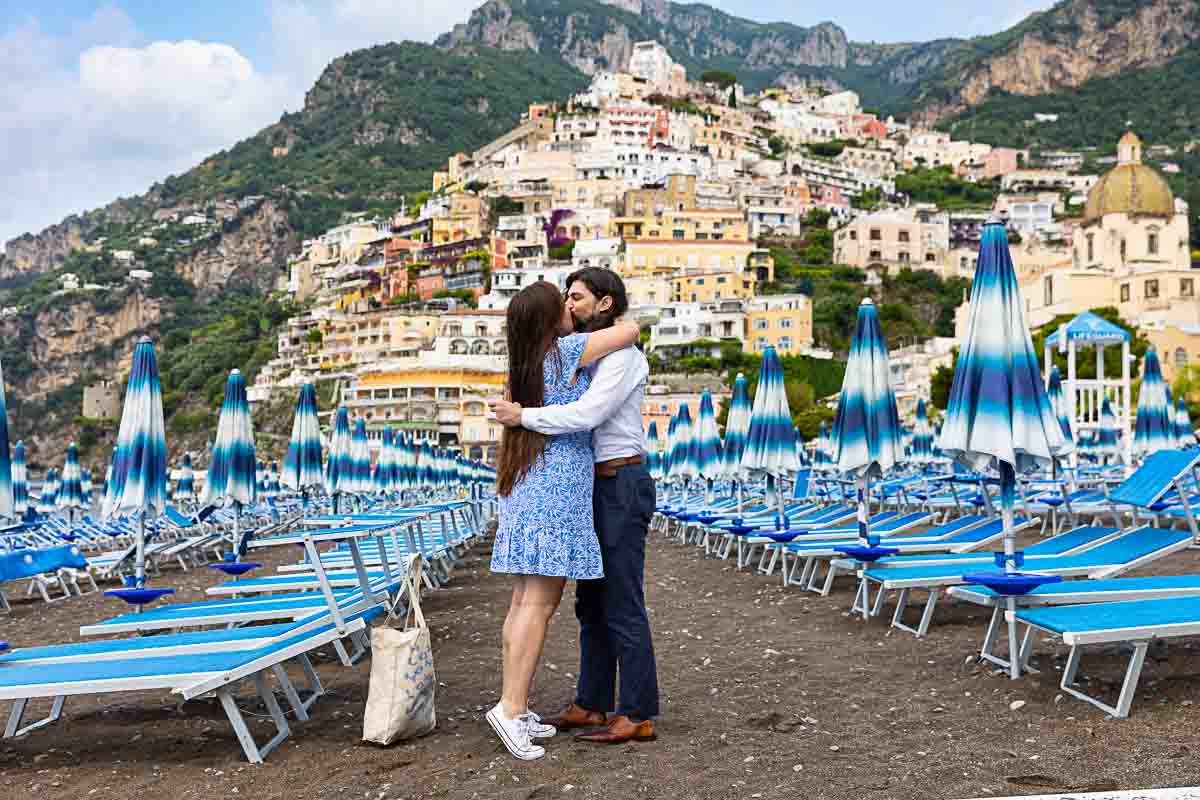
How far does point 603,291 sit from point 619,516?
0.94 metres

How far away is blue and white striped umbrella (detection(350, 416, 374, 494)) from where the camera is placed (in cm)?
2055

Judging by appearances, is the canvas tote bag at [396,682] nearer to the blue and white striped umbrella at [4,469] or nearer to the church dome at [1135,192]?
the blue and white striped umbrella at [4,469]

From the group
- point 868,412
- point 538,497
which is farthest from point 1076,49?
point 538,497

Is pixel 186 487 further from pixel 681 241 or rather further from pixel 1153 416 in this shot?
pixel 681 241

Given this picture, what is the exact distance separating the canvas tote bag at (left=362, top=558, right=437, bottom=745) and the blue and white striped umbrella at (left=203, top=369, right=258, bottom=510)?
25.7 feet

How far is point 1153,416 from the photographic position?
16422mm

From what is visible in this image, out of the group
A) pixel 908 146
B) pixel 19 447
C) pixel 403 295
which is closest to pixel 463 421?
pixel 403 295

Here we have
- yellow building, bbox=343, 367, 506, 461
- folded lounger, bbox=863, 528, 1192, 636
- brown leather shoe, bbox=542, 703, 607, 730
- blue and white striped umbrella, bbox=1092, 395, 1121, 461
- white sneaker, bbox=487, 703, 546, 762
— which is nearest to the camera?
white sneaker, bbox=487, 703, 546, 762

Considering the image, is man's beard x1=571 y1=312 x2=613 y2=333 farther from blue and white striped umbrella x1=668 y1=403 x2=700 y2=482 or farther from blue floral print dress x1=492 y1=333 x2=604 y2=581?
blue and white striped umbrella x1=668 y1=403 x2=700 y2=482

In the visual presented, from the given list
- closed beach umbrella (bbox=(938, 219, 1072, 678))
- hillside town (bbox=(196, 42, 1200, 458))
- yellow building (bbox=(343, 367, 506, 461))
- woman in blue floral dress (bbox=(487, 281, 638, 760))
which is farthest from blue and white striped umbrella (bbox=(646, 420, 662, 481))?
yellow building (bbox=(343, 367, 506, 461))

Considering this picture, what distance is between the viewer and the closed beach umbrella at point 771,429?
462 inches

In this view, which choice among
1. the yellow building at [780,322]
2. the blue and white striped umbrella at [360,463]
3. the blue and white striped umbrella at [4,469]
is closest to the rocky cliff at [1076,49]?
the yellow building at [780,322]

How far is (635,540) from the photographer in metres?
4.47

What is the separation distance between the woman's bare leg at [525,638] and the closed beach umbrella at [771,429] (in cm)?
738
